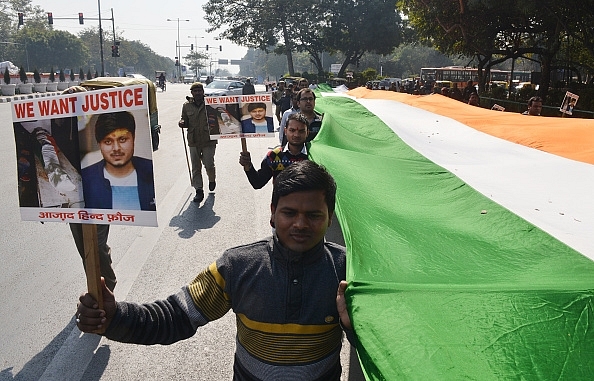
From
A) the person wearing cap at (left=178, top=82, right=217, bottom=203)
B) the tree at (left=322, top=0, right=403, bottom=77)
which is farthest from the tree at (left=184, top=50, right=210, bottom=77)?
the person wearing cap at (left=178, top=82, right=217, bottom=203)

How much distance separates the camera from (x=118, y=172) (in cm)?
205

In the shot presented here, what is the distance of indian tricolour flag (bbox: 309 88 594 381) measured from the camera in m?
1.84

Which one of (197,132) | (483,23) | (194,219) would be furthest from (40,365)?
(483,23)

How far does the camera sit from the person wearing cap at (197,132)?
8859 mm

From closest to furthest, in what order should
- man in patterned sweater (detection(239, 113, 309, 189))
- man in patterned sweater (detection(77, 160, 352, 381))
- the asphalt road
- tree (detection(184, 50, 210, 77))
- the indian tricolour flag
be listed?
the indian tricolour flag, man in patterned sweater (detection(77, 160, 352, 381)), the asphalt road, man in patterned sweater (detection(239, 113, 309, 189)), tree (detection(184, 50, 210, 77))

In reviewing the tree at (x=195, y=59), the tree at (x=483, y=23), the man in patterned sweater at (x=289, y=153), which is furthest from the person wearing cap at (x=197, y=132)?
the tree at (x=195, y=59)

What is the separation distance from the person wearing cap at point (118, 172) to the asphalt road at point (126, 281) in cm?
210

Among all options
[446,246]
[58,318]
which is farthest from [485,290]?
[58,318]

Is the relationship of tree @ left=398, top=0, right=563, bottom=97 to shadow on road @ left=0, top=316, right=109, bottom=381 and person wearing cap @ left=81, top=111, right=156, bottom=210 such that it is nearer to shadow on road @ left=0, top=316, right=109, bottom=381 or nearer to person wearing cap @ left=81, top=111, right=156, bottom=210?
shadow on road @ left=0, top=316, right=109, bottom=381

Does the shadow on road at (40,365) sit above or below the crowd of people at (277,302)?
below

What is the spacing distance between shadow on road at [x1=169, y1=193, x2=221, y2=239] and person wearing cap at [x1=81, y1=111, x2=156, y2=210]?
5033 millimetres

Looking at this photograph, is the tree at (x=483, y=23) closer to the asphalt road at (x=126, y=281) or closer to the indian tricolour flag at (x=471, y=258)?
the asphalt road at (x=126, y=281)

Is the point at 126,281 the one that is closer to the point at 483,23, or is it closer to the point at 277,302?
the point at 277,302

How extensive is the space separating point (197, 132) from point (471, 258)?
22.4 ft
